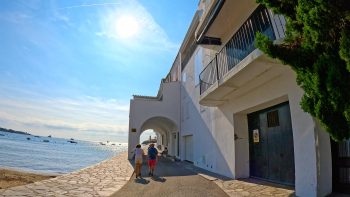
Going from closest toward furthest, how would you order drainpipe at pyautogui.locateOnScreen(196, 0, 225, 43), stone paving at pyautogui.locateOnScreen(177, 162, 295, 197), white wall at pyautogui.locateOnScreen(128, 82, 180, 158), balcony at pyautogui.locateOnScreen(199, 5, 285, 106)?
balcony at pyautogui.locateOnScreen(199, 5, 285, 106)
stone paving at pyautogui.locateOnScreen(177, 162, 295, 197)
drainpipe at pyautogui.locateOnScreen(196, 0, 225, 43)
white wall at pyautogui.locateOnScreen(128, 82, 180, 158)

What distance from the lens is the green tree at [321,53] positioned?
12.1 feet

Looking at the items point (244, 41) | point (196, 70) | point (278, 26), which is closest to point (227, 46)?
point (244, 41)

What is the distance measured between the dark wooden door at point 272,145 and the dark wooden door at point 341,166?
1.88m

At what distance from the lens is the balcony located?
24.5 feet

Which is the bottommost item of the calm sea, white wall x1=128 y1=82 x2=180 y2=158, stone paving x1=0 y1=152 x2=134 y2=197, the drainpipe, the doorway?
the calm sea

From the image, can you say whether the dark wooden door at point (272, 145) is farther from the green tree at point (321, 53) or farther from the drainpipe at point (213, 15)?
the green tree at point (321, 53)

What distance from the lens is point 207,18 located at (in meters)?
11.7

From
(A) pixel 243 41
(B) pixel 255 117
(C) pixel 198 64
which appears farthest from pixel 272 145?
(C) pixel 198 64

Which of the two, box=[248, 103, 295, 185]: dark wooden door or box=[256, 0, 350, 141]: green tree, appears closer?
box=[256, 0, 350, 141]: green tree

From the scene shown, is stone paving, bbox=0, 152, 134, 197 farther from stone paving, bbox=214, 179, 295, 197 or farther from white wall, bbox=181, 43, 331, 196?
white wall, bbox=181, 43, 331, 196

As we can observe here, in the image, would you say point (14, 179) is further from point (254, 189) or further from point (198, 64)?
point (198, 64)

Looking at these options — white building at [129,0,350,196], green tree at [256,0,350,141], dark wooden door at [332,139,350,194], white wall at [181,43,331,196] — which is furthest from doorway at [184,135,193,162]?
green tree at [256,0,350,141]

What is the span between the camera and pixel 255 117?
37.1ft

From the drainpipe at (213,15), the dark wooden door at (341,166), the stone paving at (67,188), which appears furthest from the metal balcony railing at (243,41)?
the stone paving at (67,188)
